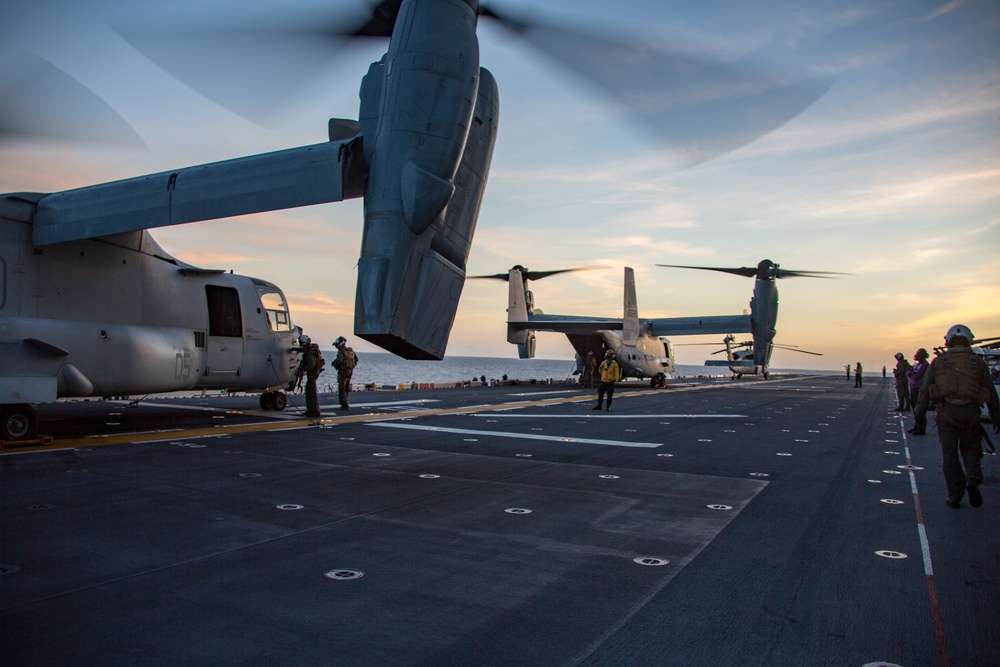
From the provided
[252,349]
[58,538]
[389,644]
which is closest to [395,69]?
[58,538]

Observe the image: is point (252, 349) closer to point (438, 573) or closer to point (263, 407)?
point (263, 407)

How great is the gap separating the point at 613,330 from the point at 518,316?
207 inches

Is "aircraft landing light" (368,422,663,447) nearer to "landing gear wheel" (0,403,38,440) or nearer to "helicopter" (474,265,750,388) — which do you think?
"landing gear wheel" (0,403,38,440)

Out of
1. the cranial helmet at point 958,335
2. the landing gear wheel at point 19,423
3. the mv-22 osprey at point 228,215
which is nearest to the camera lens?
the cranial helmet at point 958,335

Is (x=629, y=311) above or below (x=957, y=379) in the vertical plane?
above

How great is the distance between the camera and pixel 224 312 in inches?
528

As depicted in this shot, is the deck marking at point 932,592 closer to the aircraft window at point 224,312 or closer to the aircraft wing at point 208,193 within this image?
the aircraft wing at point 208,193

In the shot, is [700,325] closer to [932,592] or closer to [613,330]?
[613,330]

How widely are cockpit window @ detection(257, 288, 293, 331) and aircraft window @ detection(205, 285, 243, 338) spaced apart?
2.84 ft

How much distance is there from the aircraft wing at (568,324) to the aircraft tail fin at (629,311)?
0.75 m

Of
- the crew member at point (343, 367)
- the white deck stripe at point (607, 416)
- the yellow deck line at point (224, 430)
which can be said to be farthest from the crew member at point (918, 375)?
the crew member at point (343, 367)

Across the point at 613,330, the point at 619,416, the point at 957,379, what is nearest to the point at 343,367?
the point at 619,416

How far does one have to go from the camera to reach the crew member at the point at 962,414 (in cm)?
627

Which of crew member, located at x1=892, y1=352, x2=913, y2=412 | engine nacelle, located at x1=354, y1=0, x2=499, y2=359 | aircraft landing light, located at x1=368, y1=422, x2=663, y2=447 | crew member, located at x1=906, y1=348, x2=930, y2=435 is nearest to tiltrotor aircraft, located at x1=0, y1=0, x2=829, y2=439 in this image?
engine nacelle, located at x1=354, y1=0, x2=499, y2=359
